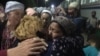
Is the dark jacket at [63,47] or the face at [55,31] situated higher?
the face at [55,31]

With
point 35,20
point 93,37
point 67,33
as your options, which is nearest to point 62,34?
point 67,33

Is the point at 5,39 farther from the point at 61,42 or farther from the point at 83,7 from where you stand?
the point at 83,7

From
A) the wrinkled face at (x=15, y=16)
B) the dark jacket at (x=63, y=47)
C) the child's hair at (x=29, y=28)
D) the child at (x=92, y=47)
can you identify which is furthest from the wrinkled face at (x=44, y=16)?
the child's hair at (x=29, y=28)

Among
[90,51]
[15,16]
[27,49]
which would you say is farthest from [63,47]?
[27,49]

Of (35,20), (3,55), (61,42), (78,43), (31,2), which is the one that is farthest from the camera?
(31,2)

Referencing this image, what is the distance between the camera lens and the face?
2.35 metres

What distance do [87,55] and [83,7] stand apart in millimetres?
4067

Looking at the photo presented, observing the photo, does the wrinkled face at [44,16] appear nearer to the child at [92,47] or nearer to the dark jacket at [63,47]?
the child at [92,47]

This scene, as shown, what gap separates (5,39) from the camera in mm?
2463

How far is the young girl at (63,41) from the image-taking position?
2.06 m

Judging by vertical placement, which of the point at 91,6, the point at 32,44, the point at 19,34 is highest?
the point at 32,44

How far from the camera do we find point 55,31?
2.38 m

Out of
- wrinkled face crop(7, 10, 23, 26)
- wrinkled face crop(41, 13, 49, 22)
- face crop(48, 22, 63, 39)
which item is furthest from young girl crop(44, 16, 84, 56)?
wrinkled face crop(41, 13, 49, 22)

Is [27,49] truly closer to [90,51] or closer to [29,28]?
[29,28]
